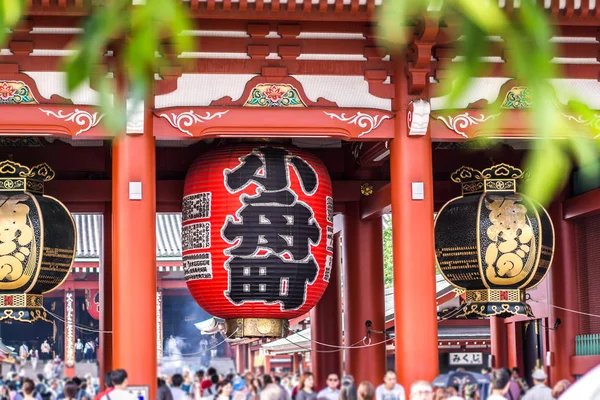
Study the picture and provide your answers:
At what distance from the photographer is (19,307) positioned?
11.5 m

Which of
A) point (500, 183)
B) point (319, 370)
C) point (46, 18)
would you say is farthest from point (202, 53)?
point (319, 370)

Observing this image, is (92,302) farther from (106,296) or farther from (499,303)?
(499,303)

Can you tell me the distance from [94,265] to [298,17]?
21461 mm

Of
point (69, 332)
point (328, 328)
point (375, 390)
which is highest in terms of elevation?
point (328, 328)

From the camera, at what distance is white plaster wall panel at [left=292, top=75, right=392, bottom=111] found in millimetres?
10594

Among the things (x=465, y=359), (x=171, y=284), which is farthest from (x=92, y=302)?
(x=465, y=359)

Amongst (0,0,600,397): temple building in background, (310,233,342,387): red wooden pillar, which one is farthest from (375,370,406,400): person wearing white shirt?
(310,233,342,387): red wooden pillar

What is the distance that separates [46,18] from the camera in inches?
392

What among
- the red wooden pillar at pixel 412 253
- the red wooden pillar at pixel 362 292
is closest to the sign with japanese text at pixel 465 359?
the red wooden pillar at pixel 362 292

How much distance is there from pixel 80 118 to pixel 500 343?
10.6 metres

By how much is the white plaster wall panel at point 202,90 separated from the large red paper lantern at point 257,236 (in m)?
1.17

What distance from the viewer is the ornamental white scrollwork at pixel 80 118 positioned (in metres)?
10.1

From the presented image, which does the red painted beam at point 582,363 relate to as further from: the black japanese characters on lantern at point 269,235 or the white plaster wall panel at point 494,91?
the black japanese characters on lantern at point 269,235

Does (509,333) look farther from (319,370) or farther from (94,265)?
(94,265)
